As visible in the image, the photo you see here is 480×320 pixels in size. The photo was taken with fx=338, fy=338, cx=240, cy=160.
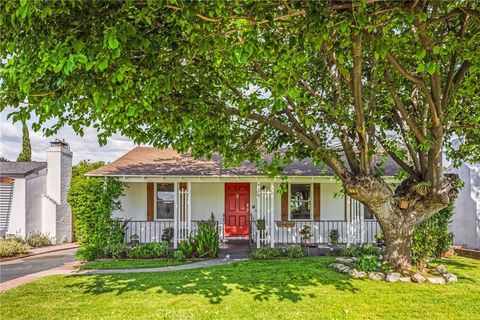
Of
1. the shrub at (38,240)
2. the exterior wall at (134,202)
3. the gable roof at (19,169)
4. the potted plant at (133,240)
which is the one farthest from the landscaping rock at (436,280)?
the gable roof at (19,169)

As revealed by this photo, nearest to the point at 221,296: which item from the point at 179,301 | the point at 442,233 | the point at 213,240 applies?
the point at 179,301

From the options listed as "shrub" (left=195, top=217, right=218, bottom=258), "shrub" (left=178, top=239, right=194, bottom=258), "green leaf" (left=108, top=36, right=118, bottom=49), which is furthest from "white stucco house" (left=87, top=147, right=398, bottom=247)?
"green leaf" (left=108, top=36, right=118, bottom=49)

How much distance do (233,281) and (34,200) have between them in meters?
11.8

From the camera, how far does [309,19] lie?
474cm

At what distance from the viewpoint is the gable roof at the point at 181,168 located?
1323 centimetres

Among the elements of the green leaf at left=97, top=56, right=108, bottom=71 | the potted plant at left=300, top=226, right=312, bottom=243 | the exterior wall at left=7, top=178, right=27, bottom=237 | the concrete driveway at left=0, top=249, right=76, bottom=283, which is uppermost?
the green leaf at left=97, top=56, right=108, bottom=71

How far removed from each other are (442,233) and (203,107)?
29.2ft

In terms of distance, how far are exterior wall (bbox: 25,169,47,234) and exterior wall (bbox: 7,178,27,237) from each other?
0.20 meters

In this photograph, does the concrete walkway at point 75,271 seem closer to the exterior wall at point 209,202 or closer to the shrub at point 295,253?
the shrub at point 295,253

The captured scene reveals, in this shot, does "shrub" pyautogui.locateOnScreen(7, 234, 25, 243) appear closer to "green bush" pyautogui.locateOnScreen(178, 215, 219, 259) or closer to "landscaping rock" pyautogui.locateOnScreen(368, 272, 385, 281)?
"green bush" pyautogui.locateOnScreen(178, 215, 219, 259)

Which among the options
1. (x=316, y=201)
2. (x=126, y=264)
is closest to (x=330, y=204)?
(x=316, y=201)

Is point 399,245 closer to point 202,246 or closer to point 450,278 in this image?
point 450,278

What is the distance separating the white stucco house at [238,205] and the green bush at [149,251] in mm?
1706

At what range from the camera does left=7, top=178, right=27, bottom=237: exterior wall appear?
1463cm
